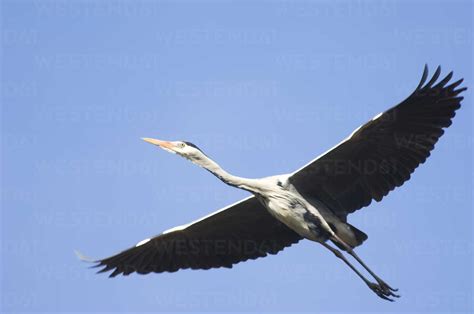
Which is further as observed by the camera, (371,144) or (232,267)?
(232,267)

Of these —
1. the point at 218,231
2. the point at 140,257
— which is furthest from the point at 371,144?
the point at 140,257

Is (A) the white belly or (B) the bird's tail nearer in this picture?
(A) the white belly

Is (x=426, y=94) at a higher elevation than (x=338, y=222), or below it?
higher

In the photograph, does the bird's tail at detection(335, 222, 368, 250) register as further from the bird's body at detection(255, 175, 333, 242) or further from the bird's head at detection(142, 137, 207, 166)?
the bird's head at detection(142, 137, 207, 166)

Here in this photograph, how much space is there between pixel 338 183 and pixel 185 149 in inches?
93.4

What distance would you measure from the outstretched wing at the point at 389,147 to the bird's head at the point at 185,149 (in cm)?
144

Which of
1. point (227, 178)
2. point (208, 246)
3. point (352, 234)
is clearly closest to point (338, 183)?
point (352, 234)

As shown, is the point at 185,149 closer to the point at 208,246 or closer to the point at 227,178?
the point at 227,178

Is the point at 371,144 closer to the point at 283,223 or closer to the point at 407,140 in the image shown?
the point at 407,140

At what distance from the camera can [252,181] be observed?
14945 millimetres

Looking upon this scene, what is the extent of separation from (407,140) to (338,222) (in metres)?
1.60

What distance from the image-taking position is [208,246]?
1617 cm

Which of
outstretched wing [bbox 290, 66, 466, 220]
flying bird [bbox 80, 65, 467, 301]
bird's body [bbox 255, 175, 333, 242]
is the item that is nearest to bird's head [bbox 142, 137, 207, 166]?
flying bird [bbox 80, 65, 467, 301]

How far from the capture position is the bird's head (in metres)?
15.2
